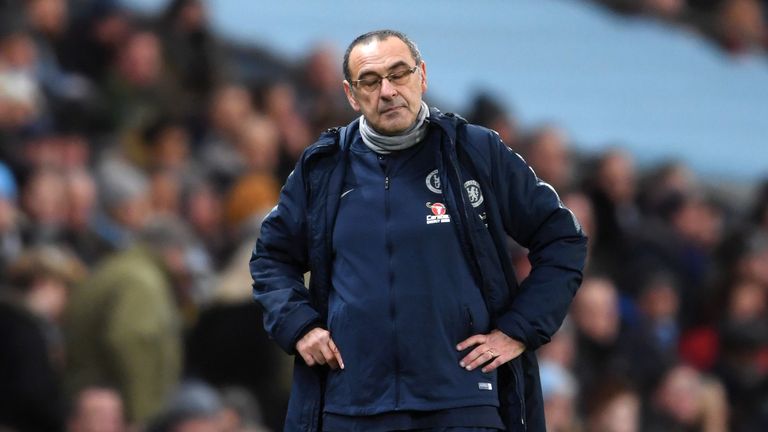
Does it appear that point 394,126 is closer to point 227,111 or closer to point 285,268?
point 285,268

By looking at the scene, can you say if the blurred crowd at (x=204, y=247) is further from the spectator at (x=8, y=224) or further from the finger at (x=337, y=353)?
the finger at (x=337, y=353)

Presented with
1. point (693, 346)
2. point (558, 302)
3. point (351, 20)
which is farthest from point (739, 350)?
point (558, 302)

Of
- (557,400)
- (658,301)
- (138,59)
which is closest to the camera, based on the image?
(557,400)

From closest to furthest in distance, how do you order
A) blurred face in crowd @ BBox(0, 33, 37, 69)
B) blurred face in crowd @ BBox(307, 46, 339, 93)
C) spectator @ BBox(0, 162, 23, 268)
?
spectator @ BBox(0, 162, 23, 268) < blurred face in crowd @ BBox(0, 33, 37, 69) < blurred face in crowd @ BBox(307, 46, 339, 93)

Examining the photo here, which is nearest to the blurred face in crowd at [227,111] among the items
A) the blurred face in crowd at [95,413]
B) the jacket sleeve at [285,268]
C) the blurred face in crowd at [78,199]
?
the blurred face in crowd at [78,199]

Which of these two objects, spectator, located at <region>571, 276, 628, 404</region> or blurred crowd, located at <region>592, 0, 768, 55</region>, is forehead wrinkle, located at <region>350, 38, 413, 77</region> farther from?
blurred crowd, located at <region>592, 0, 768, 55</region>

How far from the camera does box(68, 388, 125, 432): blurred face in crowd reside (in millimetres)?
7945

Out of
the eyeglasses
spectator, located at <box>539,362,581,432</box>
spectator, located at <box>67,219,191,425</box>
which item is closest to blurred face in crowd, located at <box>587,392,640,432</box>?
spectator, located at <box>539,362,581,432</box>

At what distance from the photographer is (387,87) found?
510 cm

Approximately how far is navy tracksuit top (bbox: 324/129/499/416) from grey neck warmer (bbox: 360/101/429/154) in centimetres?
4

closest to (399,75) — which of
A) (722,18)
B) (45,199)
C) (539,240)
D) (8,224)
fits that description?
(539,240)

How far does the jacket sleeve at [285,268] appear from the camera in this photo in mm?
5172

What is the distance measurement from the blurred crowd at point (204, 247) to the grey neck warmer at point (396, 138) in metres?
3.14

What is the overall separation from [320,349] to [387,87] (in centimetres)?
78
